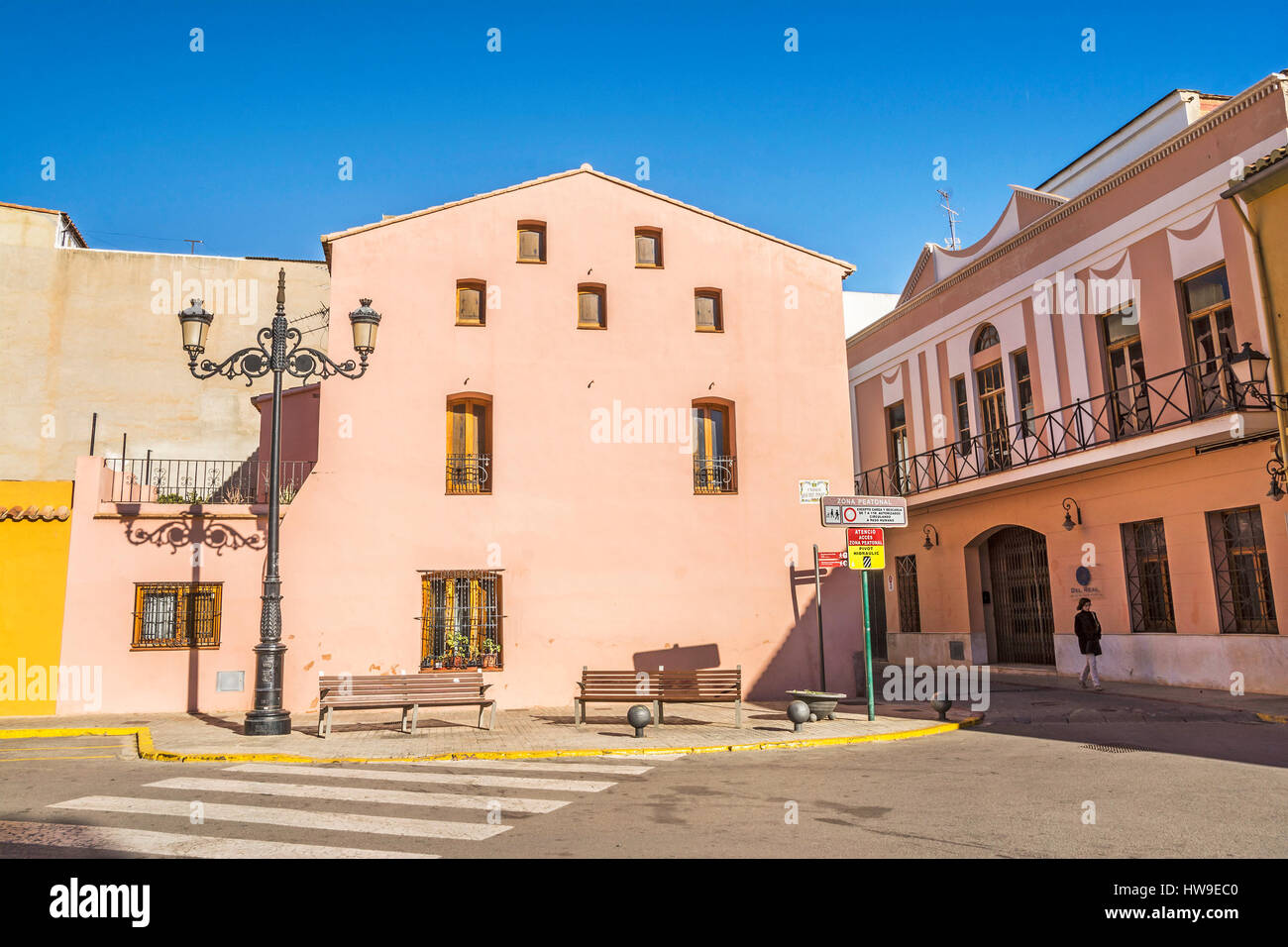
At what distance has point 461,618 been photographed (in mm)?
16234

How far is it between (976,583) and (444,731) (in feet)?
50.4

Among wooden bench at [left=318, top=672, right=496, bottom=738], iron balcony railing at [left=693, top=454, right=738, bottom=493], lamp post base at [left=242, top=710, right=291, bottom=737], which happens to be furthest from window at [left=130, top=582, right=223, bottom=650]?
iron balcony railing at [left=693, top=454, right=738, bottom=493]

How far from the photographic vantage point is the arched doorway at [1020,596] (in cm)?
2127

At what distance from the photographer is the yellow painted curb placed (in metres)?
10.7

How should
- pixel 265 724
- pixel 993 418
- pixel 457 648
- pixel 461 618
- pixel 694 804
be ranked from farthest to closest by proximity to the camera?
pixel 993 418, pixel 461 618, pixel 457 648, pixel 265 724, pixel 694 804

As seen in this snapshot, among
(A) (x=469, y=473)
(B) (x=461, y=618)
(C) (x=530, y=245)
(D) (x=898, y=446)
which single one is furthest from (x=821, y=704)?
(D) (x=898, y=446)

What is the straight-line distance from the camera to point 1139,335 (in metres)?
18.1

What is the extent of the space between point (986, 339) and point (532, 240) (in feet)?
40.6

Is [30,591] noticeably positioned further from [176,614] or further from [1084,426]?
[1084,426]

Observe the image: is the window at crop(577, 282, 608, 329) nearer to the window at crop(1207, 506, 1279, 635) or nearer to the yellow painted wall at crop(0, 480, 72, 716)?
the yellow painted wall at crop(0, 480, 72, 716)

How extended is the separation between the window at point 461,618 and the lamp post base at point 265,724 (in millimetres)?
3615

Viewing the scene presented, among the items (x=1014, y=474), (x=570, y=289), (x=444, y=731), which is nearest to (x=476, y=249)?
(x=570, y=289)
